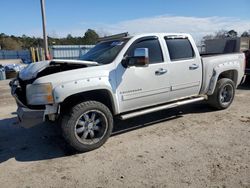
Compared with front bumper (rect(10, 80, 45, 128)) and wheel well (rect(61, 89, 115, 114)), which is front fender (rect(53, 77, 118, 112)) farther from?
front bumper (rect(10, 80, 45, 128))

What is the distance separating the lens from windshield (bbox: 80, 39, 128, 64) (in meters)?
4.77

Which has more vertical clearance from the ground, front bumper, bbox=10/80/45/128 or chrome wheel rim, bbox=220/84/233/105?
front bumper, bbox=10/80/45/128

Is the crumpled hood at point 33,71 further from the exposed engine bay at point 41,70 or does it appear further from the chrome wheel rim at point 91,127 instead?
the chrome wheel rim at point 91,127

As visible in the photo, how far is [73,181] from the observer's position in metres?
3.45

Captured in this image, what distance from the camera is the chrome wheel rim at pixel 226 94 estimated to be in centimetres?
652

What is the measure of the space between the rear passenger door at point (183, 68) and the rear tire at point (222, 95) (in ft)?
2.38

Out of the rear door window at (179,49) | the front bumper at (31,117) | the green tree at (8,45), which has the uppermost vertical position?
the green tree at (8,45)

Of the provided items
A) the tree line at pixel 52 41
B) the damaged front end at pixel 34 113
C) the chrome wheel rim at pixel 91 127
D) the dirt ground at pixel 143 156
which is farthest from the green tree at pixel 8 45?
the chrome wheel rim at pixel 91 127

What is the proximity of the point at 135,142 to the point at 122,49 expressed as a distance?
1720 mm

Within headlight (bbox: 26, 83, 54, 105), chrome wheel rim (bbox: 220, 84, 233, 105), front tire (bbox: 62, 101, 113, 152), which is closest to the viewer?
headlight (bbox: 26, 83, 54, 105)

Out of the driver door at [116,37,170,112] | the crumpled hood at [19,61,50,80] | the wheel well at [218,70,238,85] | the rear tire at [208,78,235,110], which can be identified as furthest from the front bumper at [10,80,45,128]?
the wheel well at [218,70,238,85]

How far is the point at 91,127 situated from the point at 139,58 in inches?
57.1

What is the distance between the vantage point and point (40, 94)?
3.97m

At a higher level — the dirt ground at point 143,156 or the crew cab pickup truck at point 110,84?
the crew cab pickup truck at point 110,84
